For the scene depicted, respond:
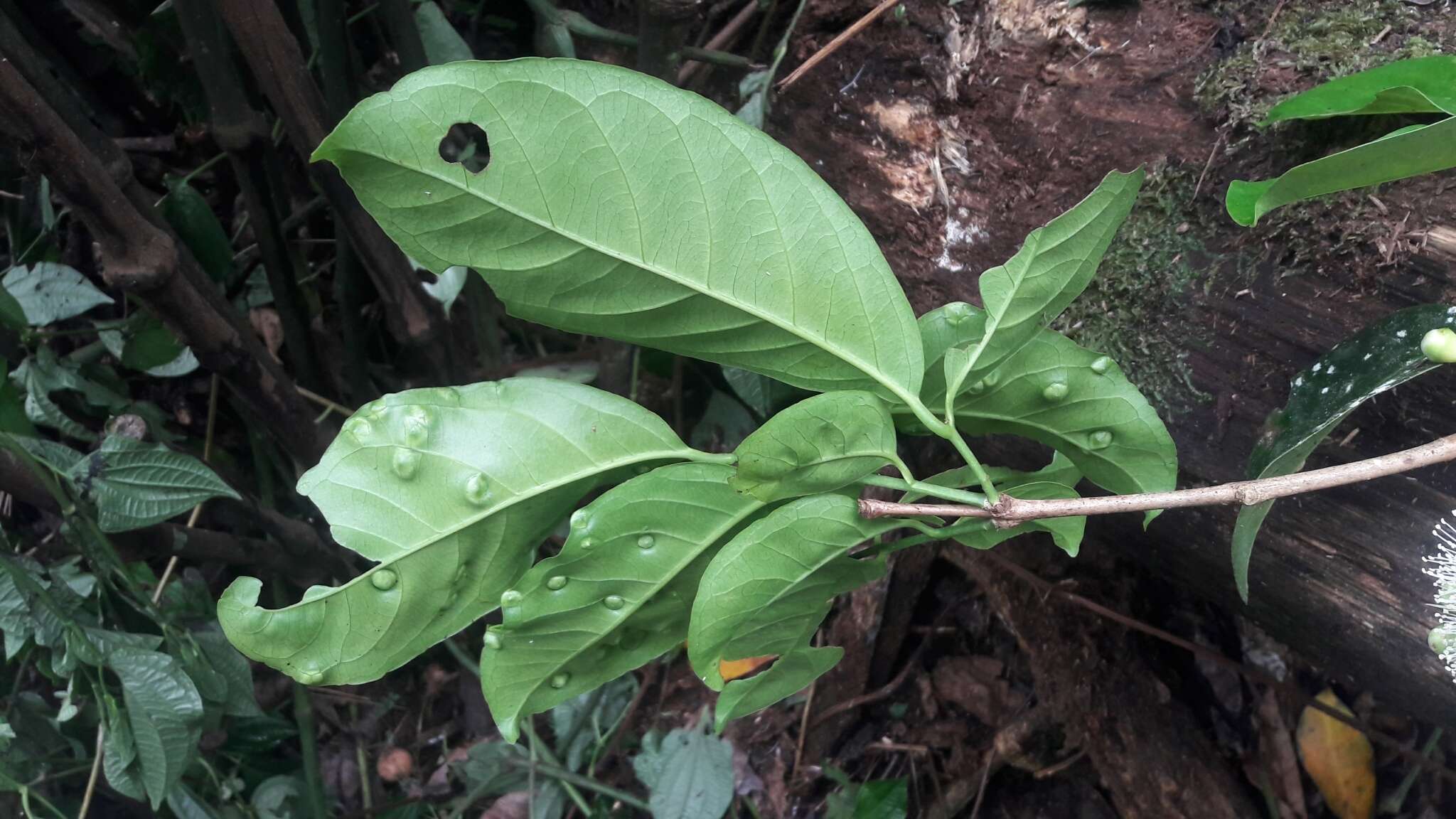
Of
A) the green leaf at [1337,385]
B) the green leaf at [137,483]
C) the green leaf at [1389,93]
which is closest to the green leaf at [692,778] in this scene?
the green leaf at [137,483]

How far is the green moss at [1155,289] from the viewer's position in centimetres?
73

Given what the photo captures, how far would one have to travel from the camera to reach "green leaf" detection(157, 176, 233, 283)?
3.58 feet

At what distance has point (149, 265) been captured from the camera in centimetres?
82

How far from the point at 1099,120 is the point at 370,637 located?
73cm

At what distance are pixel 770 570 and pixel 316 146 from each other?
80cm

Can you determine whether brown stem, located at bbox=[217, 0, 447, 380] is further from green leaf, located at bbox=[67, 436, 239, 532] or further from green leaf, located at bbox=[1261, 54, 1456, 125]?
green leaf, located at bbox=[1261, 54, 1456, 125]

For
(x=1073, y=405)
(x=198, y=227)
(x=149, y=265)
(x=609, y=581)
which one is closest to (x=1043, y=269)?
(x=1073, y=405)

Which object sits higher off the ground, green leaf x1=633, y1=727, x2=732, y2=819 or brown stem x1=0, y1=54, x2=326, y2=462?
brown stem x1=0, y1=54, x2=326, y2=462

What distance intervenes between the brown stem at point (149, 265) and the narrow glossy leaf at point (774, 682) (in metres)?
0.68

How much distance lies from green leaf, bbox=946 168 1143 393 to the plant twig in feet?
1.59

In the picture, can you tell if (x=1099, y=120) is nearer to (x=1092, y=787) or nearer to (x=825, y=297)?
(x=825, y=297)

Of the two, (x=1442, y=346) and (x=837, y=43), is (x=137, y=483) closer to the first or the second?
(x=837, y=43)

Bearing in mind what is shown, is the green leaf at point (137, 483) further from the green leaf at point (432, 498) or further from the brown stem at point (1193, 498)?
the brown stem at point (1193, 498)

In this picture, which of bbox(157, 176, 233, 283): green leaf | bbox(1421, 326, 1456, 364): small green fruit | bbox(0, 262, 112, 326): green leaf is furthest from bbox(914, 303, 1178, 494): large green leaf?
bbox(0, 262, 112, 326): green leaf
